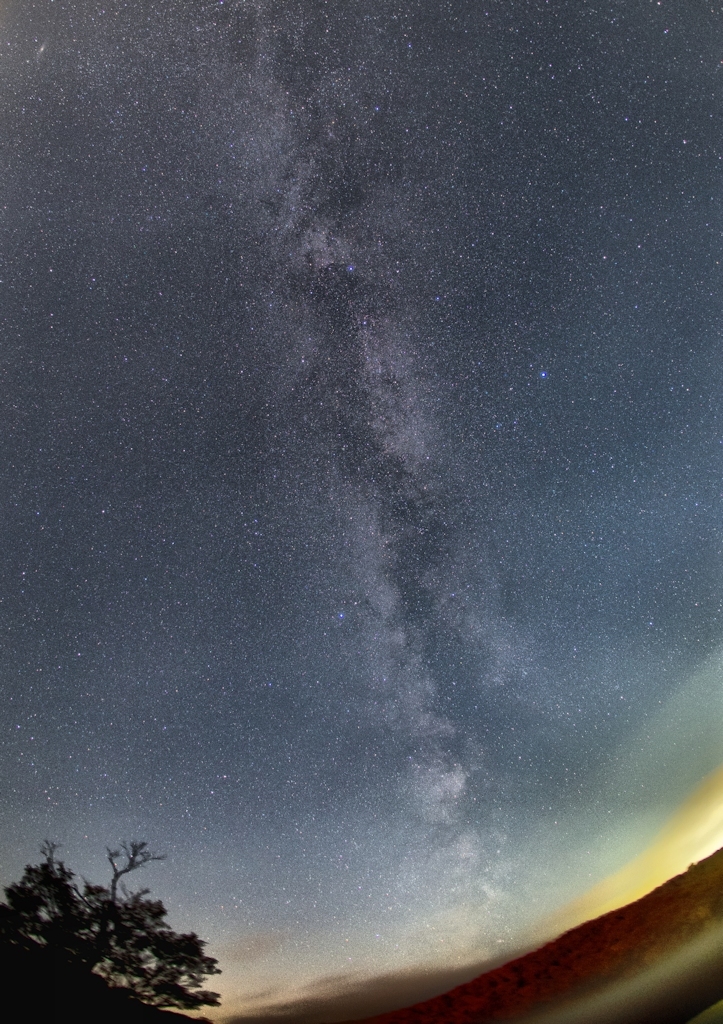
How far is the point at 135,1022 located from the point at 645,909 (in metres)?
13.7

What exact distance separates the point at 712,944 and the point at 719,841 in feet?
14.4

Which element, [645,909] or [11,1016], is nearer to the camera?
[11,1016]

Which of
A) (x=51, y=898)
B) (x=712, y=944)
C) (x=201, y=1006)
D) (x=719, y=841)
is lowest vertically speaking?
(x=712, y=944)

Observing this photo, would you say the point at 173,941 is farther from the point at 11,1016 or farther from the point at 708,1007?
the point at 708,1007

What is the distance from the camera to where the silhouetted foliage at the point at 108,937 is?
46.7 ft

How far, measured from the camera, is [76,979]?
13938 mm

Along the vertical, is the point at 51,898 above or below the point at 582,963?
above

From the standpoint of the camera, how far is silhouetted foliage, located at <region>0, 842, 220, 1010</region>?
14.2 meters

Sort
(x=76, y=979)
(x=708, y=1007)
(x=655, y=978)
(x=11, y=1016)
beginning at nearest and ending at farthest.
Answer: (x=708, y=1007), (x=11, y=1016), (x=655, y=978), (x=76, y=979)

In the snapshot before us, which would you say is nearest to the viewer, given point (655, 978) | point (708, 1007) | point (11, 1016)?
point (708, 1007)

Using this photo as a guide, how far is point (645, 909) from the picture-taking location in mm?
17188

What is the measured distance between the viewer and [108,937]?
1461 cm

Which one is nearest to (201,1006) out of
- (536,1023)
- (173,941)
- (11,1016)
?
(173,941)

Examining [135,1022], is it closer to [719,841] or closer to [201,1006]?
[201,1006]
